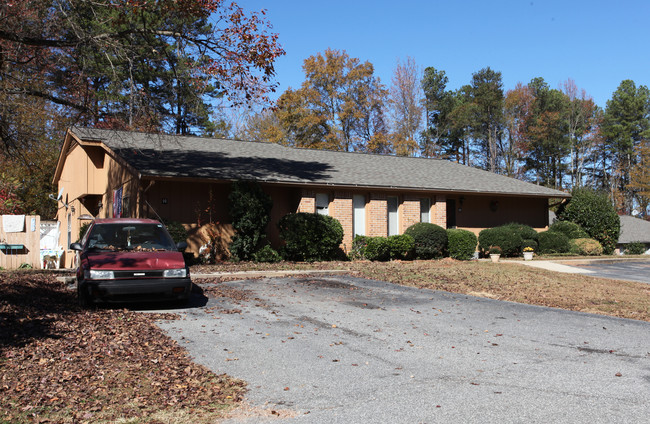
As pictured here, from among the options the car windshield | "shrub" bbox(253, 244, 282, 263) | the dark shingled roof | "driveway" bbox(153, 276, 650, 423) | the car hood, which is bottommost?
"driveway" bbox(153, 276, 650, 423)

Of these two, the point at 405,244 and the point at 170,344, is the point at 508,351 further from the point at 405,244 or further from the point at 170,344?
the point at 405,244

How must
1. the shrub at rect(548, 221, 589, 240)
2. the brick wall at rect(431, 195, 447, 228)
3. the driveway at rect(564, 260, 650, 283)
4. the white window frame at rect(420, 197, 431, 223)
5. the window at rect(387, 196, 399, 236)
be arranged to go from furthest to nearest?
the shrub at rect(548, 221, 589, 240) → the white window frame at rect(420, 197, 431, 223) → the brick wall at rect(431, 195, 447, 228) → the window at rect(387, 196, 399, 236) → the driveway at rect(564, 260, 650, 283)

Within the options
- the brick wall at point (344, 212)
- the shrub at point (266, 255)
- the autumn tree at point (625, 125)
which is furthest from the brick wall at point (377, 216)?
the autumn tree at point (625, 125)

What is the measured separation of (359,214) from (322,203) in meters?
1.75

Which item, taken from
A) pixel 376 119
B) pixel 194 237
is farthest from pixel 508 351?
pixel 376 119

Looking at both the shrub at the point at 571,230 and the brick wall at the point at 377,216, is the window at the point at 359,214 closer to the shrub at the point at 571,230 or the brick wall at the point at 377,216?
the brick wall at the point at 377,216

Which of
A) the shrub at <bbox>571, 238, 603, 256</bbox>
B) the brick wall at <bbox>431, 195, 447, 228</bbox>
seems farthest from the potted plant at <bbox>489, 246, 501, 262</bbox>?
the shrub at <bbox>571, 238, 603, 256</bbox>

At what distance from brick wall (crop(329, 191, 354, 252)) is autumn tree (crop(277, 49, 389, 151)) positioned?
1974cm

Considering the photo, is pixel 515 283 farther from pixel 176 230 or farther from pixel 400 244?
pixel 176 230

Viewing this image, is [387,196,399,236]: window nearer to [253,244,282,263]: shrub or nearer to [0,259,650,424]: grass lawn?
[253,244,282,263]: shrub

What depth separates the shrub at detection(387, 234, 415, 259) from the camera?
62.6 feet

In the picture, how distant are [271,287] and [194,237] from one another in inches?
240

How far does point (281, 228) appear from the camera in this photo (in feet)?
→ 58.1

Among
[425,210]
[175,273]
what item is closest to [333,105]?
[425,210]
